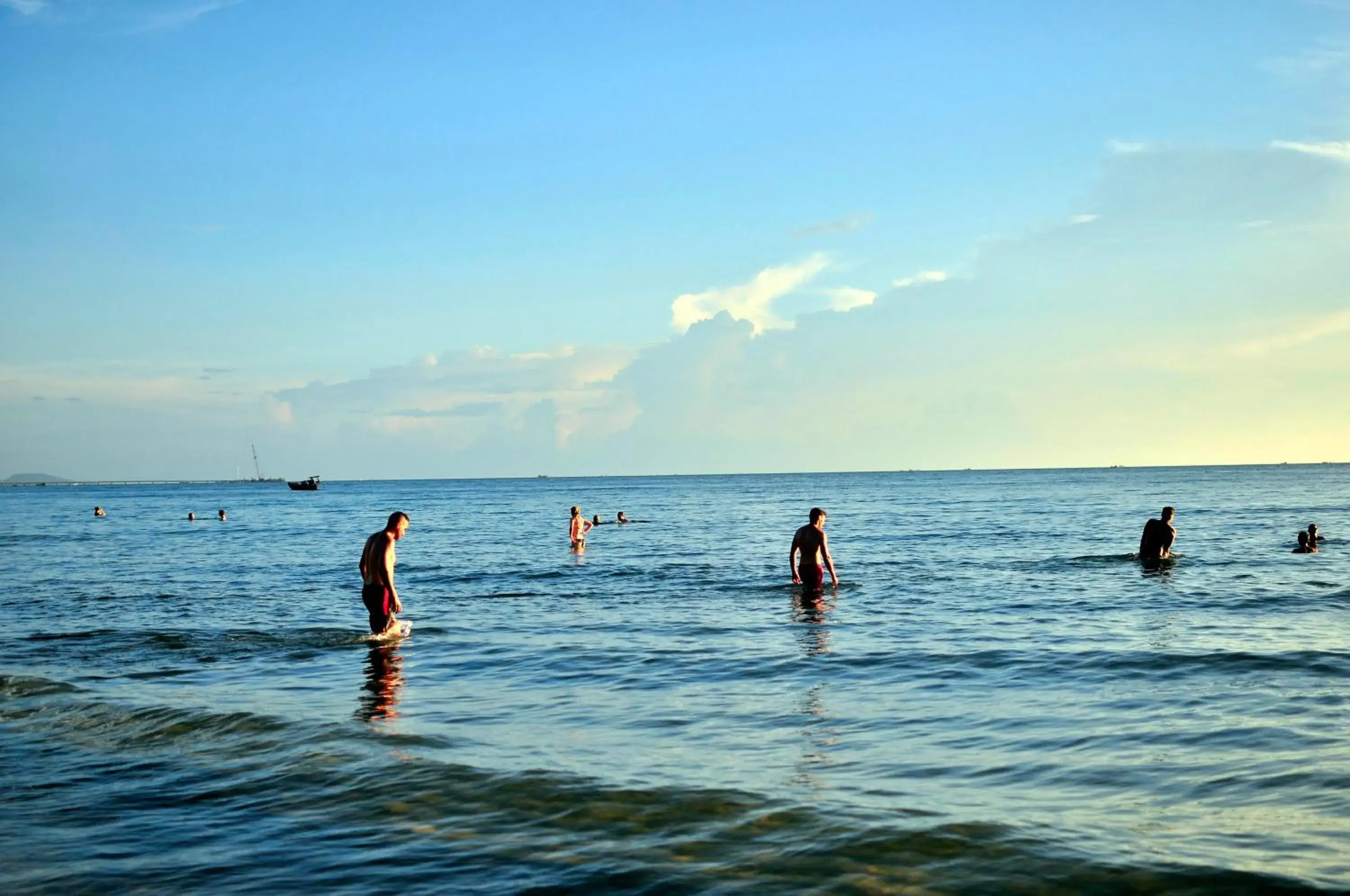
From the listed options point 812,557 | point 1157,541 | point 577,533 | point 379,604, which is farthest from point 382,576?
point 577,533

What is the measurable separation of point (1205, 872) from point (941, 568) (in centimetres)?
2336

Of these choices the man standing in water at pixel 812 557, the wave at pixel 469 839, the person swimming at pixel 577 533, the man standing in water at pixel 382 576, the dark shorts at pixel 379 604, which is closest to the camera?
the wave at pixel 469 839

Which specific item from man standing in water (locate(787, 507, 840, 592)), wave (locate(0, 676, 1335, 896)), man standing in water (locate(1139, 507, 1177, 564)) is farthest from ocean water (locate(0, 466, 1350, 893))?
man standing in water (locate(1139, 507, 1177, 564))

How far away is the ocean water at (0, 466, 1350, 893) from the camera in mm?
6871

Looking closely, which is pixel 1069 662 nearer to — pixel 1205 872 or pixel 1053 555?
pixel 1205 872

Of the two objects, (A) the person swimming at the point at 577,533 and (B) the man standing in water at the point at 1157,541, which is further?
(A) the person swimming at the point at 577,533

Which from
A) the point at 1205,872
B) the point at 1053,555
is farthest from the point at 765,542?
the point at 1205,872

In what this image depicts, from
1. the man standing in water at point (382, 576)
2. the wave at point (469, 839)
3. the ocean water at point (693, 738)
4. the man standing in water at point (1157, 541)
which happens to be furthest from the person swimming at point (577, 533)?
the wave at point (469, 839)

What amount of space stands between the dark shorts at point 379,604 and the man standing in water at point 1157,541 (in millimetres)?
20405

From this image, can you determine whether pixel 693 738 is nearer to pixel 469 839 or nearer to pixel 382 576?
pixel 469 839

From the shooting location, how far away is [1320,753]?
914 centimetres

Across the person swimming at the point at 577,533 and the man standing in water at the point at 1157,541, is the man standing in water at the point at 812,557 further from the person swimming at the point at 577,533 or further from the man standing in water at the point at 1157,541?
the person swimming at the point at 577,533

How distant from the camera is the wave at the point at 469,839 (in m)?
6.52

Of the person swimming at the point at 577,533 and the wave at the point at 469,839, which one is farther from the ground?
the person swimming at the point at 577,533
